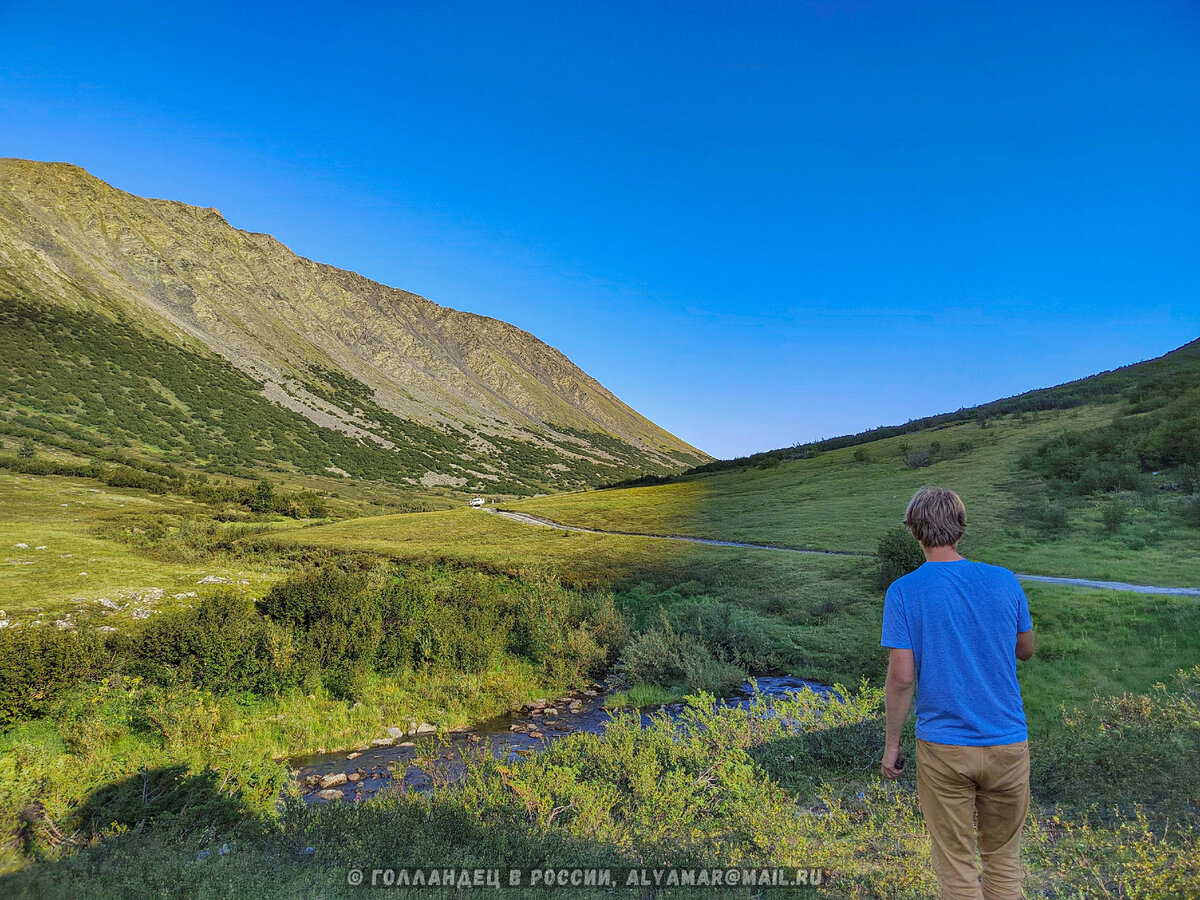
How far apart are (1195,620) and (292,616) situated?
23.3m

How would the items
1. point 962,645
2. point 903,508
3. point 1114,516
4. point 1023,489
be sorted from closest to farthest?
point 962,645, point 1114,516, point 1023,489, point 903,508

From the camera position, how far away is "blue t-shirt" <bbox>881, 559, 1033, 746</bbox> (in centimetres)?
364

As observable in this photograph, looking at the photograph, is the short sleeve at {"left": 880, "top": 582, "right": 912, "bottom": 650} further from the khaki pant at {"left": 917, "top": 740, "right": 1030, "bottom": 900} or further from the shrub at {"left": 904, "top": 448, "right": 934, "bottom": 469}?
the shrub at {"left": 904, "top": 448, "right": 934, "bottom": 469}

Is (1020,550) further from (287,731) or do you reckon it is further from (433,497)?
(433,497)

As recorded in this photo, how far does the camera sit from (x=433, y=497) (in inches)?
3541

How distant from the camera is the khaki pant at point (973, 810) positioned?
359 centimetres

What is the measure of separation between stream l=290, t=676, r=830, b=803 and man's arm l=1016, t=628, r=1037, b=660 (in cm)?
696

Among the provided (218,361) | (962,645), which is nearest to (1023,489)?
(962,645)

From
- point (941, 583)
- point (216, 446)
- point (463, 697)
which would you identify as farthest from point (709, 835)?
point (216, 446)

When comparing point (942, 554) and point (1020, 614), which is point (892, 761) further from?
point (942, 554)

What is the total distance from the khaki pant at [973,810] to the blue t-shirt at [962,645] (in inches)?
4.2

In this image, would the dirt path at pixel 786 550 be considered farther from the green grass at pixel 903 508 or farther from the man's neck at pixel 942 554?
the man's neck at pixel 942 554

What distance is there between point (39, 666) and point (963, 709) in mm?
15151

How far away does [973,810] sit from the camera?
358cm
